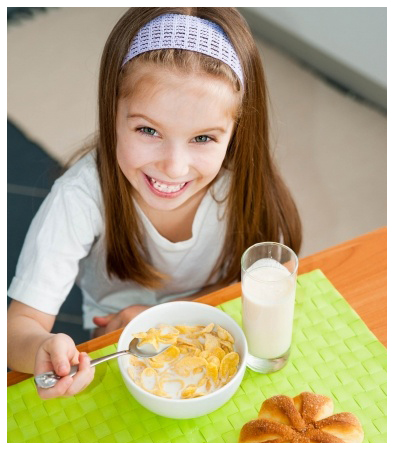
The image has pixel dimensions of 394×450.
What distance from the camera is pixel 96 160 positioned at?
1298 millimetres

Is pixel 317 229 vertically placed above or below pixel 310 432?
below

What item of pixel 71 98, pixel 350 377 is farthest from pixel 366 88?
pixel 350 377

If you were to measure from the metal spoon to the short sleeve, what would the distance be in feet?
0.89

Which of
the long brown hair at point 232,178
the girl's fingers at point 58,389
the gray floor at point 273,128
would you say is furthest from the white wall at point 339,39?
the girl's fingers at point 58,389

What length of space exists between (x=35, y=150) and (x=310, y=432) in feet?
5.22

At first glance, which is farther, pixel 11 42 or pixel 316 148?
pixel 11 42

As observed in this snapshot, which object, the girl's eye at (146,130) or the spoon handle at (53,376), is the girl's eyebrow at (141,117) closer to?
the girl's eye at (146,130)

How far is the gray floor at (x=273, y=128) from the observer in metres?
2.17

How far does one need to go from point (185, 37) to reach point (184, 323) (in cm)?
42

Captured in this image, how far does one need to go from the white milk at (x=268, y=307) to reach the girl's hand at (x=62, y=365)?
230mm

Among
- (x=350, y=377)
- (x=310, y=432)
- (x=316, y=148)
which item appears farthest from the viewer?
(x=316, y=148)

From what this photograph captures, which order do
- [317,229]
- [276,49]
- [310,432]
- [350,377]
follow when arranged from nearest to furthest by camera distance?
[310,432] → [350,377] → [317,229] → [276,49]
